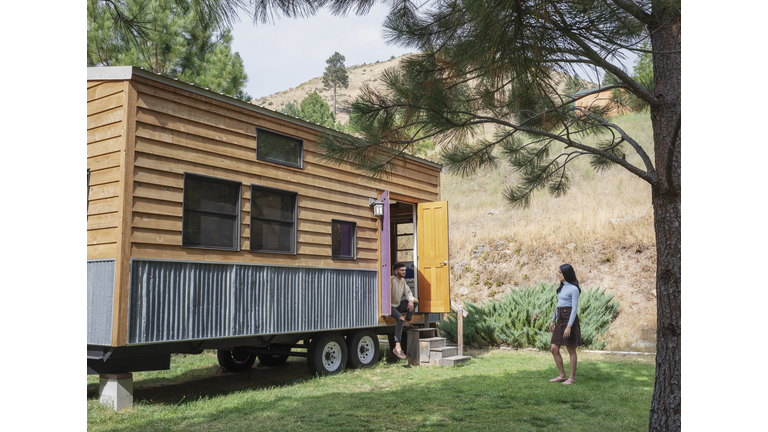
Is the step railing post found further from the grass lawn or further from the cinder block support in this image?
the cinder block support

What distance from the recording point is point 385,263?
9078mm

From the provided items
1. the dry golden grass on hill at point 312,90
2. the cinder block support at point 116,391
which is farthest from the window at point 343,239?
the dry golden grass on hill at point 312,90

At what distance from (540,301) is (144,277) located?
7.87m

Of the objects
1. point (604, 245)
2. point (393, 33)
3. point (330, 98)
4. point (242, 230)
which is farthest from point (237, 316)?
point (330, 98)

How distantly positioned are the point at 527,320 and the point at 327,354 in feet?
15.3

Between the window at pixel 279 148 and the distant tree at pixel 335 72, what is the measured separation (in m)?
51.1

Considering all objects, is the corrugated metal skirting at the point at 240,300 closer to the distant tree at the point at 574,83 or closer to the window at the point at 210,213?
the window at the point at 210,213

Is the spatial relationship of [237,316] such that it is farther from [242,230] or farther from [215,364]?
[215,364]

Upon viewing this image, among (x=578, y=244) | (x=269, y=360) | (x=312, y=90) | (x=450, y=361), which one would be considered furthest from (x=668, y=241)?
(x=312, y=90)

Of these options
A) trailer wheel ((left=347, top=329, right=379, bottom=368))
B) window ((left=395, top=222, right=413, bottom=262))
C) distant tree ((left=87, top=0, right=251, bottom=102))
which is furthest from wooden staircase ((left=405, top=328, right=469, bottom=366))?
distant tree ((left=87, top=0, right=251, bottom=102))

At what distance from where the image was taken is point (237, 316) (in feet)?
22.2

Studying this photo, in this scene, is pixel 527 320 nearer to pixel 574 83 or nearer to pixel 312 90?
pixel 574 83

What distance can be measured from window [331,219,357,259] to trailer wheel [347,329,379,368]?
4.30ft

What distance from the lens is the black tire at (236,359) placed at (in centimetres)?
870
